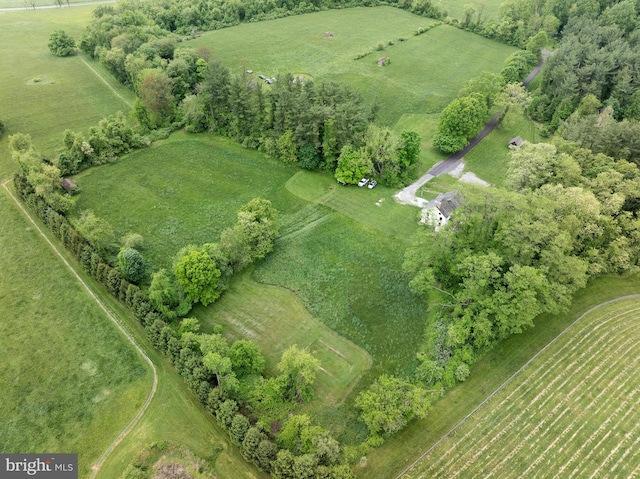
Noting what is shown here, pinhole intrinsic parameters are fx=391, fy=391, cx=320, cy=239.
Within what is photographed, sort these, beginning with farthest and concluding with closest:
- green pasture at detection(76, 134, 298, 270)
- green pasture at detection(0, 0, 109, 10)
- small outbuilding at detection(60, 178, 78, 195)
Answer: green pasture at detection(0, 0, 109, 10) → small outbuilding at detection(60, 178, 78, 195) → green pasture at detection(76, 134, 298, 270)

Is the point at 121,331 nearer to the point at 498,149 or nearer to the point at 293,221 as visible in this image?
the point at 293,221

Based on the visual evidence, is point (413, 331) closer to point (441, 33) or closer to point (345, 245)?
point (345, 245)

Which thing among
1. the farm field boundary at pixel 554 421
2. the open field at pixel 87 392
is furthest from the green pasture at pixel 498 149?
the open field at pixel 87 392

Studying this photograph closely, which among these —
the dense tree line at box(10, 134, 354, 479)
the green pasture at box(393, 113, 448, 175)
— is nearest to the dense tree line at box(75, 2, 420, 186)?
the green pasture at box(393, 113, 448, 175)

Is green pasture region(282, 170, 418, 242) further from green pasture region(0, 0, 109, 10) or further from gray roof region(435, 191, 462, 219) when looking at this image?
green pasture region(0, 0, 109, 10)

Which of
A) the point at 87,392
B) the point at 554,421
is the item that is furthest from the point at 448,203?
the point at 87,392

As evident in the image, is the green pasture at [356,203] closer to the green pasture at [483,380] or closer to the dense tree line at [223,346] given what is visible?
the dense tree line at [223,346]
